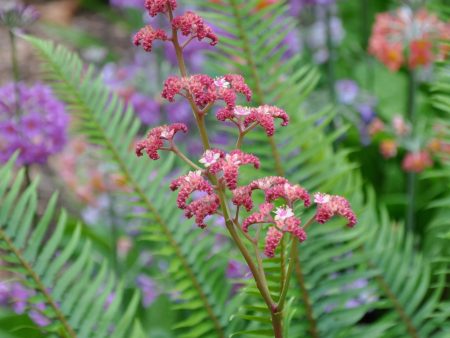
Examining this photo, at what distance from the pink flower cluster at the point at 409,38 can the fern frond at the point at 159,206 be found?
0.90m

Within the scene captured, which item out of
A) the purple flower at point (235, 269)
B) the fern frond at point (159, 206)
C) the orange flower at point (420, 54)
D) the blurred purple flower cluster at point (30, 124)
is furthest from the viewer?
the orange flower at point (420, 54)

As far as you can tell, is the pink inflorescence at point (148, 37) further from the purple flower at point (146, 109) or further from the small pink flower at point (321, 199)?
the purple flower at point (146, 109)

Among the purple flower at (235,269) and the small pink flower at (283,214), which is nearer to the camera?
the small pink flower at (283,214)

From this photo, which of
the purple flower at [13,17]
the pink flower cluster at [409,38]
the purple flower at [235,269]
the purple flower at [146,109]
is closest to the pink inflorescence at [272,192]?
the purple flower at [235,269]

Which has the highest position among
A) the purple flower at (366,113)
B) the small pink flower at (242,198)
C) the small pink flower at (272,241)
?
the purple flower at (366,113)

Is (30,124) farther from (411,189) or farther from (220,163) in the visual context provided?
(220,163)

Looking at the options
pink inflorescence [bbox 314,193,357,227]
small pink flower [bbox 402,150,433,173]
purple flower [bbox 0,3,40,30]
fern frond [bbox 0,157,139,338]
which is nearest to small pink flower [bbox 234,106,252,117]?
pink inflorescence [bbox 314,193,357,227]

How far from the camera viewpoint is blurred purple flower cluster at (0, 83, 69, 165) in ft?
5.68

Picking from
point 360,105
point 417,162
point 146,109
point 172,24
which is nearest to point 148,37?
point 172,24

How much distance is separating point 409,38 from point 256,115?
57.0 inches

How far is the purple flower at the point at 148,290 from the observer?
6.23ft

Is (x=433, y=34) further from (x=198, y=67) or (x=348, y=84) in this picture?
(x=198, y=67)

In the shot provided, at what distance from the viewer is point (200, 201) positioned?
2.34 ft

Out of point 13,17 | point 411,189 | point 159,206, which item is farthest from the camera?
point 411,189
